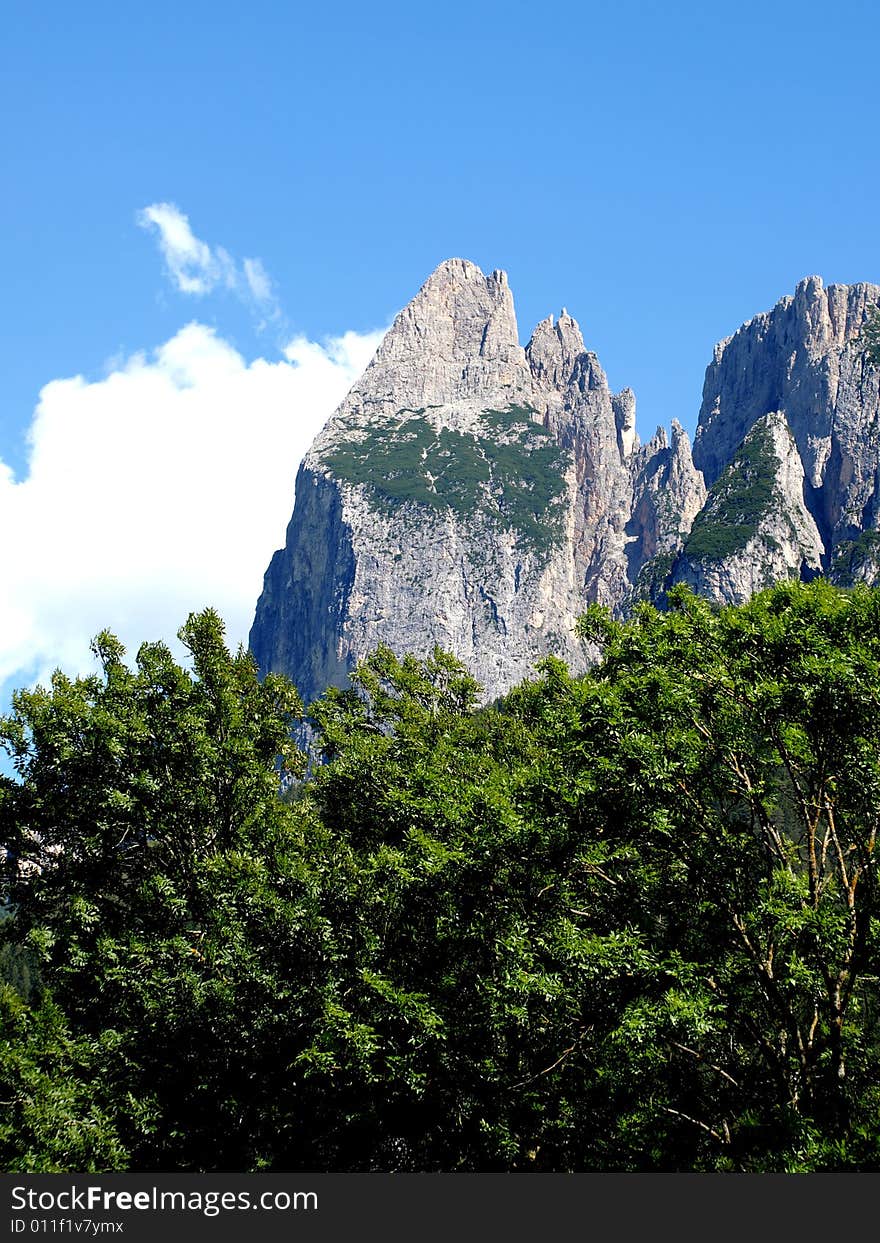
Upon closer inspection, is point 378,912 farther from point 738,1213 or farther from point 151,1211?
point 738,1213

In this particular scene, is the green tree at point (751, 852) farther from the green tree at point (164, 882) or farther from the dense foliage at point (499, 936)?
the green tree at point (164, 882)

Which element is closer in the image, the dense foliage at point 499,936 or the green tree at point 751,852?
the green tree at point 751,852

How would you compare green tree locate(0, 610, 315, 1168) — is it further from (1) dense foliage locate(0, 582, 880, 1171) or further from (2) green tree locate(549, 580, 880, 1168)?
(2) green tree locate(549, 580, 880, 1168)

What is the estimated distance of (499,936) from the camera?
19.6m

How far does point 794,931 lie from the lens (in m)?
17.2

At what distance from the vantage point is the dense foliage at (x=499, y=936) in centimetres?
1833

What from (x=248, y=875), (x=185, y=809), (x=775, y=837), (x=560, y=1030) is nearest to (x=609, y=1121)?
(x=560, y=1030)

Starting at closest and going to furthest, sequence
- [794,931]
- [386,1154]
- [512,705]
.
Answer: [794,931] < [386,1154] < [512,705]

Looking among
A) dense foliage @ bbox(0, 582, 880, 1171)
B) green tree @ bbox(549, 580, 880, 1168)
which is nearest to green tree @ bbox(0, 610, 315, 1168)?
dense foliage @ bbox(0, 582, 880, 1171)

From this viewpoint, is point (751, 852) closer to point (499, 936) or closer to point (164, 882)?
point (499, 936)

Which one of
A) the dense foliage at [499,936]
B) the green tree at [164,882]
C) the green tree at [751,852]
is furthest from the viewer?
the green tree at [164,882]

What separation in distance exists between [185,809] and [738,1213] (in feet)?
51.8

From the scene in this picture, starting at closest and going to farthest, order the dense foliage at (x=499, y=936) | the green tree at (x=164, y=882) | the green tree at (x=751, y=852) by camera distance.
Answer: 1. the green tree at (x=751, y=852)
2. the dense foliage at (x=499, y=936)
3. the green tree at (x=164, y=882)

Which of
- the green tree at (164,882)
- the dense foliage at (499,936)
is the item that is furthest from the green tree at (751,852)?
the green tree at (164,882)
